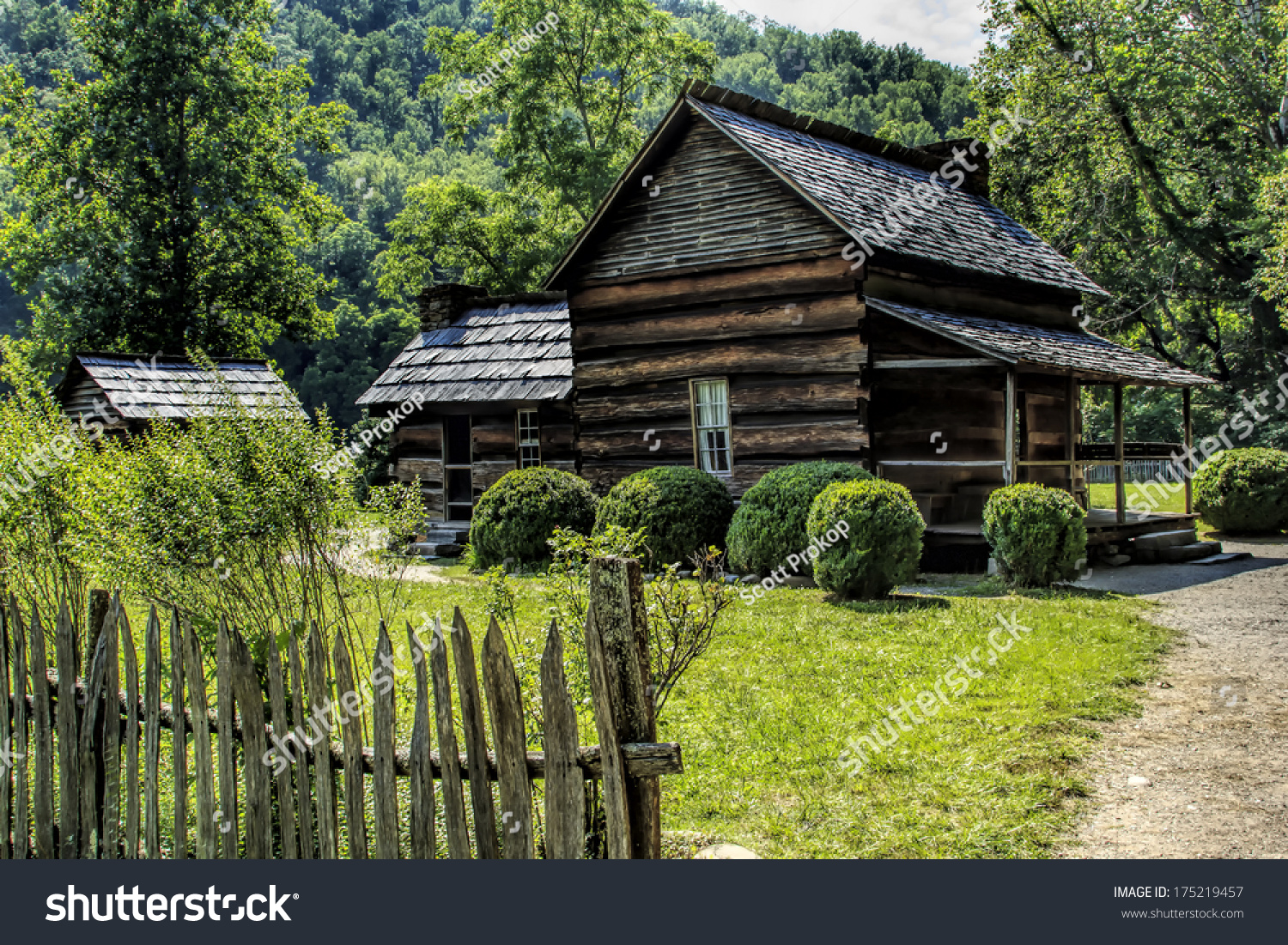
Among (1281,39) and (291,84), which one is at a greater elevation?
(291,84)

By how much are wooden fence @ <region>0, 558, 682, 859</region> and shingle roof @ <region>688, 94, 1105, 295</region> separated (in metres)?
12.2

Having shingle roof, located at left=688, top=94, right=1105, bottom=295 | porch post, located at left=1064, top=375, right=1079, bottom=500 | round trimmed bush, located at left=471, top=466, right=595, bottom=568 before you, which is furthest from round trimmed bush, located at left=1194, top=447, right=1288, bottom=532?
round trimmed bush, located at left=471, top=466, right=595, bottom=568

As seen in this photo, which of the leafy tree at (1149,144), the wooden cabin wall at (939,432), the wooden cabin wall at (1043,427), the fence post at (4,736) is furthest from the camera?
the leafy tree at (1149,144)

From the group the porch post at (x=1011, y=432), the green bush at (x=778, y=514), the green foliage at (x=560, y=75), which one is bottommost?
the green bush at (x=778, y=514)

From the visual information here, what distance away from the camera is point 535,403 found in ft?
68.3

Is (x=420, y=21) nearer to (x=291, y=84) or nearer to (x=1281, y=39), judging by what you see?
(x=291, y=84)

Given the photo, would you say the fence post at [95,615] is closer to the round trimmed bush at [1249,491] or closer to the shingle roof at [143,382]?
the shingle roof at [143,382]

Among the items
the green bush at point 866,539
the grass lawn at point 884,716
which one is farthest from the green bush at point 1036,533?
the green bush at point 866,539

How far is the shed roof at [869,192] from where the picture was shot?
618 inches

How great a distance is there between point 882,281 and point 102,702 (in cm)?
1323

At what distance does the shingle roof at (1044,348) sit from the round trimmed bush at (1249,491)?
6.82ft

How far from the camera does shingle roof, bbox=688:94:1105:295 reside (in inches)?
619

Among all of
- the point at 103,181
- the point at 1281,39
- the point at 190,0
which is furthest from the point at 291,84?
the point at 1281,39

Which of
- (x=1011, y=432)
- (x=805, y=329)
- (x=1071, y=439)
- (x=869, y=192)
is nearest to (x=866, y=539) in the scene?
(x=1011, y=432)
